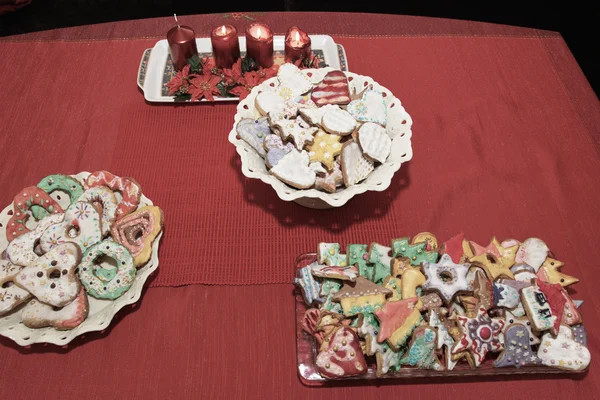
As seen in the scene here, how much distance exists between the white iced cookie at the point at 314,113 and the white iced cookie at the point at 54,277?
590 mm

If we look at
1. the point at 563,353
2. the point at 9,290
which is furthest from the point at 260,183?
the point at 563,353

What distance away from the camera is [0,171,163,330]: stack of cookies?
87 cm

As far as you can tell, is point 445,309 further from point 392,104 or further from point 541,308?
point 392,104

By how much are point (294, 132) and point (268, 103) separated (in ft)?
0.41

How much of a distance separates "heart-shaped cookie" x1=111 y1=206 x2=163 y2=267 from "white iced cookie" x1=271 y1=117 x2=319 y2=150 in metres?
0.34

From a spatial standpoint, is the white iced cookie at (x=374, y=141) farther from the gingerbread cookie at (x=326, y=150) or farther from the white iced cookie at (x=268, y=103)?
the white iced cookie at (x=268, y=103)

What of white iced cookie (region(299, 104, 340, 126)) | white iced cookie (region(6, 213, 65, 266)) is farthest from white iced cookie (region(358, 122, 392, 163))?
white iced cookie (region(6, 213, 65, 266))

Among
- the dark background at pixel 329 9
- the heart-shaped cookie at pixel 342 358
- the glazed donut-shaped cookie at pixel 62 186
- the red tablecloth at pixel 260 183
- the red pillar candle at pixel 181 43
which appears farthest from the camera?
the dark background at pixel 329 9

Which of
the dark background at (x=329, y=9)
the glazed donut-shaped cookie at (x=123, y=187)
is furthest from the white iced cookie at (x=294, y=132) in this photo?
the dark background at (x=329, y=9)

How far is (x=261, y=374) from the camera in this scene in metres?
0.91

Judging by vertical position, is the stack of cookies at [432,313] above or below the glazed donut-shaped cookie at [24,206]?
below

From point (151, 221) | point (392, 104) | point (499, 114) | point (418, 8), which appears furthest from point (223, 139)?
point (418, 8)

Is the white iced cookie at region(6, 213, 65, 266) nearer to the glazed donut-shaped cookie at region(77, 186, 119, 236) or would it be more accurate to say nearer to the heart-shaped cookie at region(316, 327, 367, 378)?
the glazed donut-shaped cookie at region(77, 186, 119, 236)

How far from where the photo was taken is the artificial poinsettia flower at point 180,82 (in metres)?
1.32
